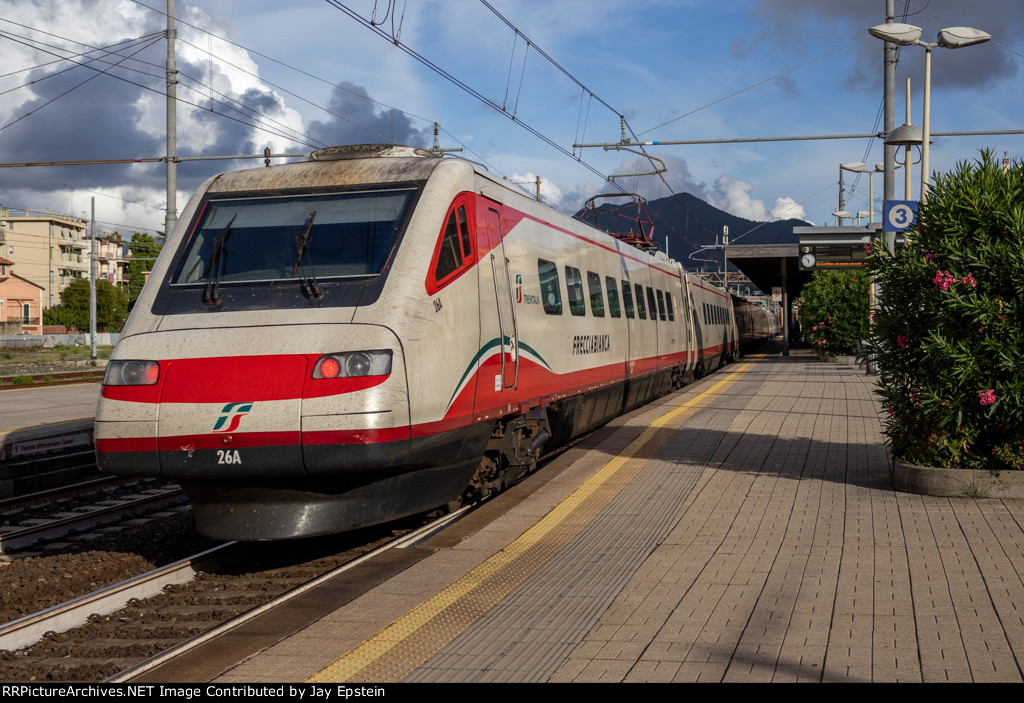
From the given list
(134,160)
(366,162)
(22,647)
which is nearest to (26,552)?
(22,647)

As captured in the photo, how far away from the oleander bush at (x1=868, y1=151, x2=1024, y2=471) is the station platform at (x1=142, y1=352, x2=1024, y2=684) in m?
0.62

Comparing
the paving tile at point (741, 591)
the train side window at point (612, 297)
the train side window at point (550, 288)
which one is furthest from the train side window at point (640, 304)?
the paving tile at point (741, 591)

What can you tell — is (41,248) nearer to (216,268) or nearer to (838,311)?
(838,311)

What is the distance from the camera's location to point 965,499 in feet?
26.5

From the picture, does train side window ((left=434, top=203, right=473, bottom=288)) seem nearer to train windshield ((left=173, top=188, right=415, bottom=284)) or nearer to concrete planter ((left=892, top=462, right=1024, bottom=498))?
train windshield ((left=173, top=188, right=415, bottom=284))

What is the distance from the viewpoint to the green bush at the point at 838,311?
3291 cm

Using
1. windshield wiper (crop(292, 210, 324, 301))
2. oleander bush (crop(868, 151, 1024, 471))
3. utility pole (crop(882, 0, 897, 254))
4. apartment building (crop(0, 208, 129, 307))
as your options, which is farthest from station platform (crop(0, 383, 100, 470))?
apartment building (crop(0, 208, 129, 307))

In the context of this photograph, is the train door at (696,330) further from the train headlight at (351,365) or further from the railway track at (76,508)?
the train headlight at (351,365)

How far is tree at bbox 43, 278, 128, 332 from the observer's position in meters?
82.4

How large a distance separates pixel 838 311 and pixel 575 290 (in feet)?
79.6

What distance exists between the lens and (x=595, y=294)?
1238cm

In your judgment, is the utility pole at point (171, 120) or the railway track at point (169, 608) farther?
the utility pole at point (171, 120)

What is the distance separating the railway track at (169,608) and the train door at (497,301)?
4.75 ft

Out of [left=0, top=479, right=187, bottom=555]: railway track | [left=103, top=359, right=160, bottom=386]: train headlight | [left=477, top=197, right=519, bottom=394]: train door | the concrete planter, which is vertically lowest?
[left=0, top=479, right=187, bottom=555]: railway track
